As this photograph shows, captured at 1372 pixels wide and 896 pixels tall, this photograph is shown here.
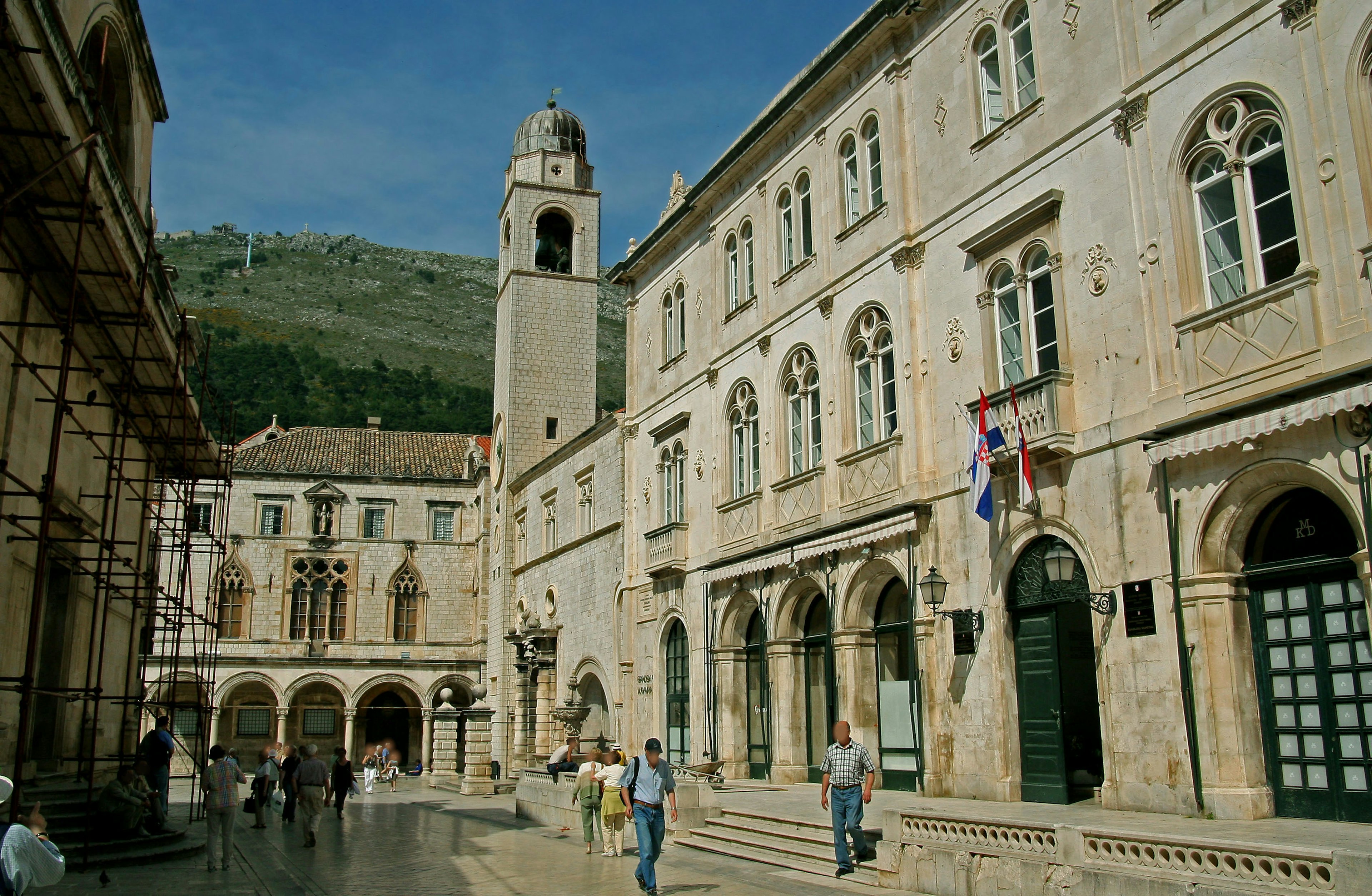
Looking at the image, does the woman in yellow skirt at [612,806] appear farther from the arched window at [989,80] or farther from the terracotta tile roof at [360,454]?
the terracotta tile roof at [360,454]

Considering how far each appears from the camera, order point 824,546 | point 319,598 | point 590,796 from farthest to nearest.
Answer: point 319,598 → point 824,546 → point 590,796

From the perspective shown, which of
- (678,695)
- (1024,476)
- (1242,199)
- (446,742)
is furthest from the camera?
(446,742)

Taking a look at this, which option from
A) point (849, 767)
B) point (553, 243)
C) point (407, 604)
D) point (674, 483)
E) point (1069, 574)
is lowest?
point (849, 767)

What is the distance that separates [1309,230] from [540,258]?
36.6 m

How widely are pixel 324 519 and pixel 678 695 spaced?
31556 mm

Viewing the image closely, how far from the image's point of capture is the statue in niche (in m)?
52.4

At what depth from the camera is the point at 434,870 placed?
14.2 m

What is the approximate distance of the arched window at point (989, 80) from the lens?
55.6ft

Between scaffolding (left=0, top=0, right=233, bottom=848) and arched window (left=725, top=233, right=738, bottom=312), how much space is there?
1086cm

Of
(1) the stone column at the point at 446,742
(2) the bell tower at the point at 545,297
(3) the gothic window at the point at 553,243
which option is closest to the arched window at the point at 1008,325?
(1) the stone column at the point at 446,742

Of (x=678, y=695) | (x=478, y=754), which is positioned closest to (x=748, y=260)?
(x=678, y=695)

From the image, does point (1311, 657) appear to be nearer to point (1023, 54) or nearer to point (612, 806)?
point (612, 806)

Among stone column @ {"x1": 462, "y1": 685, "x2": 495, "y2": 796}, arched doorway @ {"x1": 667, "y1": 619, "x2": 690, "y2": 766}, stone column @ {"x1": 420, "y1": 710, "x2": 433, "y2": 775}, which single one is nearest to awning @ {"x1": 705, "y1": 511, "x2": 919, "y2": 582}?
arched doorway @ {"x1": 667, "y1": 619, "x2": 690, "y2": 766}

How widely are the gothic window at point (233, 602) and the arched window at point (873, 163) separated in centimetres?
3982
